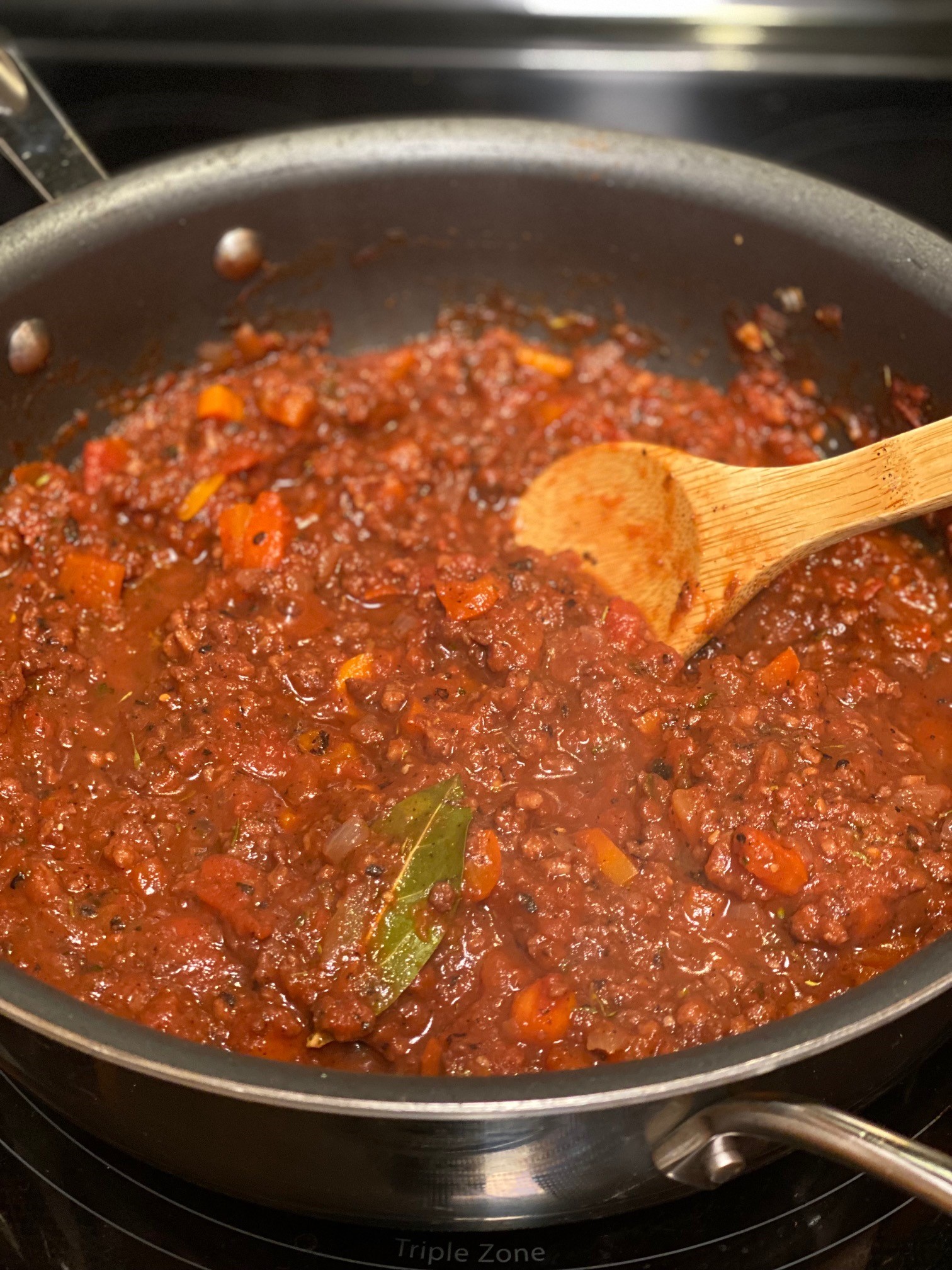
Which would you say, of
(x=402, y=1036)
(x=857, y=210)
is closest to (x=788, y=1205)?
(x=402, y=1036)

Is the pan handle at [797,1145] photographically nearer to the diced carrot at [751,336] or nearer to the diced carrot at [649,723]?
the diced carrot at [649,723]

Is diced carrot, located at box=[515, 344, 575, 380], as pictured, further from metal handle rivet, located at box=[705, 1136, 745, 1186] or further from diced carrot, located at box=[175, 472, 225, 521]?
metal handle rivet, located at box=[705, 1136, 745, 1186]

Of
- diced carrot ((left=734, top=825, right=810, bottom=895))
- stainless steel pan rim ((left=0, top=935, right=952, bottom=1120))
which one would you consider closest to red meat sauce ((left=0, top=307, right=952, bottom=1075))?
diced carrot ((left=734, top=825, right=810, bottom=895))

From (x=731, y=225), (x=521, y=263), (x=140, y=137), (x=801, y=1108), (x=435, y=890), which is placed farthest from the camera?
(x=140, y=137)

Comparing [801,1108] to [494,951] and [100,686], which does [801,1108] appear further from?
[100,686]

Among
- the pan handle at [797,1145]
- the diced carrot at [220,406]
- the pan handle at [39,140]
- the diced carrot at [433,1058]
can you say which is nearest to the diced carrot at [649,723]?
the diced carrot at [433,1058]

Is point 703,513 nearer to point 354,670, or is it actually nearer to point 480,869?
point 354,670
